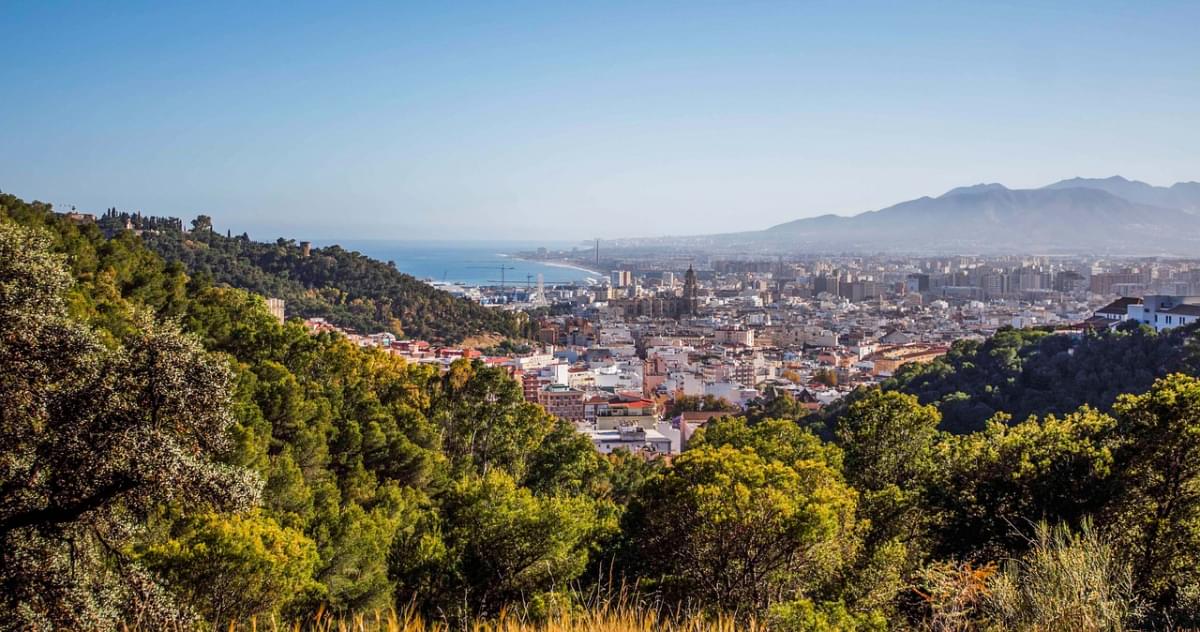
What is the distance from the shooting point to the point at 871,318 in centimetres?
5666

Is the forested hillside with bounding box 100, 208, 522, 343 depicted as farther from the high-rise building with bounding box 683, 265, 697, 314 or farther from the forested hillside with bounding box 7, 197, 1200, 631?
the high-rise building with bounding box 683, 265, 697, 314

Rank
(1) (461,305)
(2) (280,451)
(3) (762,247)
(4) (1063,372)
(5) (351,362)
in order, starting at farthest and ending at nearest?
1. (3) (762,247)
2. (1) (461,305)
3. (4) (1063,372)
4. (5) (351,362)
5. (2) (280,451)

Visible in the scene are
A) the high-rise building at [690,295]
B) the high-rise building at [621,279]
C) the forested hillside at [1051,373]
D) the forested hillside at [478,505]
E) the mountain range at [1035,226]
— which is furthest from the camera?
the mountain range at [1035,226]

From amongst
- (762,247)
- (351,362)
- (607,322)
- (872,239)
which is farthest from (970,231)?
(351,362)

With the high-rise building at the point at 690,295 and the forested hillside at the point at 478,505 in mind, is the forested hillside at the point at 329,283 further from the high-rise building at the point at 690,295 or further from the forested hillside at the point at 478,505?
the high-rise building at the point at 690,295

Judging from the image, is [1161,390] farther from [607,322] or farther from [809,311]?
[809,311]

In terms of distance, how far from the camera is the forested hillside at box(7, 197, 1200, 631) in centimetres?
335

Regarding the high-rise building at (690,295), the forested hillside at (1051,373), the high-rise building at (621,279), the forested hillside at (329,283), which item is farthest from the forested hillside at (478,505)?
the high-rise building at (621,279)

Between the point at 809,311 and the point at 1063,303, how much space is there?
16406 millimetres

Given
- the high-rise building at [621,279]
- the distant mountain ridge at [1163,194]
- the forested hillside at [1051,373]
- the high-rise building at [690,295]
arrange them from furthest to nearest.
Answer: the distant mountain ridge at [1163,194], the high-rise building at [621,279], the high-rise building at [690,295], the forested hillside at [1051,373]

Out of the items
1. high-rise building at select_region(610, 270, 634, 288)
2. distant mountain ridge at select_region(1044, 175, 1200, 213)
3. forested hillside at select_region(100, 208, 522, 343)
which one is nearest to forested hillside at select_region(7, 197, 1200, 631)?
forested hillside at select_region(100, 208, 522, 343)

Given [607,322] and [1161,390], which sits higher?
[1161,390]

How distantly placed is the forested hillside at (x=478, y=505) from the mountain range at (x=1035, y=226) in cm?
12816

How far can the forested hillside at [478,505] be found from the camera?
335 cm
